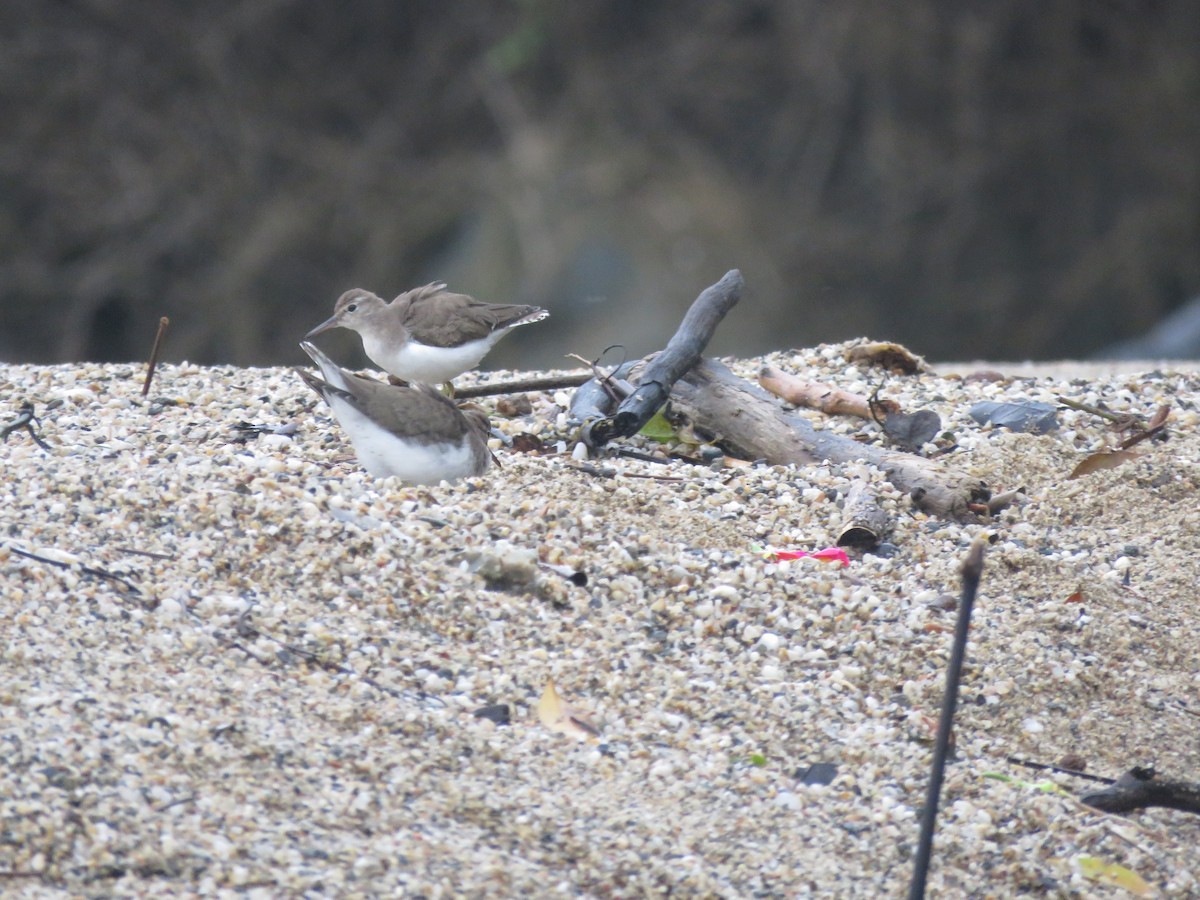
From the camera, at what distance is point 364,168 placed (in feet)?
42.7

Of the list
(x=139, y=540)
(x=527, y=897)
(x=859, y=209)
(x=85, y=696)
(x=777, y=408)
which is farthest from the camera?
(x=859, y=209)

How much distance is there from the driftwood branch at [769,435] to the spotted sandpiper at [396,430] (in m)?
1.02

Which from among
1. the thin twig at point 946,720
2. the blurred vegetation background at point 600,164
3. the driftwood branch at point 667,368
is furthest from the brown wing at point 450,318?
the blurred vegetation background at point 600,164

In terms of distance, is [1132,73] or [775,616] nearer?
[775,616]

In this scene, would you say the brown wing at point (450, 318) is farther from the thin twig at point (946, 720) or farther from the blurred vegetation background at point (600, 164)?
the blurred vegetation background at point (600, 164)

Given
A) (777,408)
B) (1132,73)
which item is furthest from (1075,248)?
(777,408)

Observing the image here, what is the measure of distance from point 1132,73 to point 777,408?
32.5ft

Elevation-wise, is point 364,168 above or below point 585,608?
above

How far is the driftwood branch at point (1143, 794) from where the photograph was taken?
3.00 meters

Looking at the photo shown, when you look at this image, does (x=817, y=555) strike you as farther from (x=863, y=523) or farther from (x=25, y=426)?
(x=25, y=426)

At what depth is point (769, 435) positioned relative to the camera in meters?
4.69

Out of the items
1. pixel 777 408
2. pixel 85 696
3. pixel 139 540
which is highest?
pixel 777 408

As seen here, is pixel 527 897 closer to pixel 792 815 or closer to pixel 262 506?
pixel 792 815

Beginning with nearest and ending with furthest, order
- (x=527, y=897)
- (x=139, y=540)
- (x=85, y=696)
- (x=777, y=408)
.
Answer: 1. (x=527, y=897)
2. (x=85, y=696)
3. (x=139, y=540)
4. (x=777, y=408)
